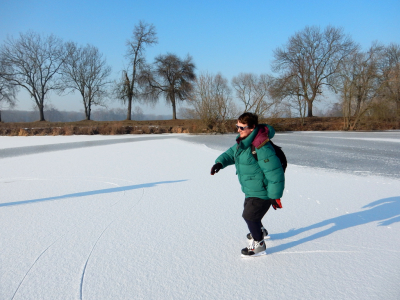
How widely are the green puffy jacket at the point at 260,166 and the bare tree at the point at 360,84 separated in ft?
82.9

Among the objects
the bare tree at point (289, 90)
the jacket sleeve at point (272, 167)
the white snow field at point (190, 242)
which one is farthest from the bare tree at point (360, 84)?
the jacket sleeve at point (272, 167)

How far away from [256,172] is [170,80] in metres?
33.2

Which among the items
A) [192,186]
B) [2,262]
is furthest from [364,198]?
[2,262]

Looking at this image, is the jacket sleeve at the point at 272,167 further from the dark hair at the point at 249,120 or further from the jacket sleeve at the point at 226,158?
the jacket sleeve at the point at 226,158

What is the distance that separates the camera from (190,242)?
3.02m

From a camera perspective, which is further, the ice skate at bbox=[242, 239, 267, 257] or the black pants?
the ice skate at bbox=[242, 239, 267, 257]

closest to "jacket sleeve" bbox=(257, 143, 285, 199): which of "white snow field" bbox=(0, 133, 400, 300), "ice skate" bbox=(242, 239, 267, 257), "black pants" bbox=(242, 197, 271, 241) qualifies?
"black pants" bbox=(242, 197, 271, 241)

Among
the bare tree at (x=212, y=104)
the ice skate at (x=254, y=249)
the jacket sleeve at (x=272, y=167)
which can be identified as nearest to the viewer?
the jacket sleeve at (x=272, y=167)

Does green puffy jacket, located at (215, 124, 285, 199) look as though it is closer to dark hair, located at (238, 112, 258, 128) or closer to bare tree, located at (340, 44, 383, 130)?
dark hair, located at (238, 112, 258, 128)

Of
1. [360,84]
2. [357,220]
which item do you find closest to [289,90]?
[360,84]

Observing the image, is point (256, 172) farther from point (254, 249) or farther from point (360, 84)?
point (360, 84)

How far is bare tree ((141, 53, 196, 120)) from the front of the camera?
3381cm

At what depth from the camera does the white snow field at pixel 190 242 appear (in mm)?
2221

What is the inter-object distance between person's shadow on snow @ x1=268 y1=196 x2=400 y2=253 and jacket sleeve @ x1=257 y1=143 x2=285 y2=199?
79 centimetres
